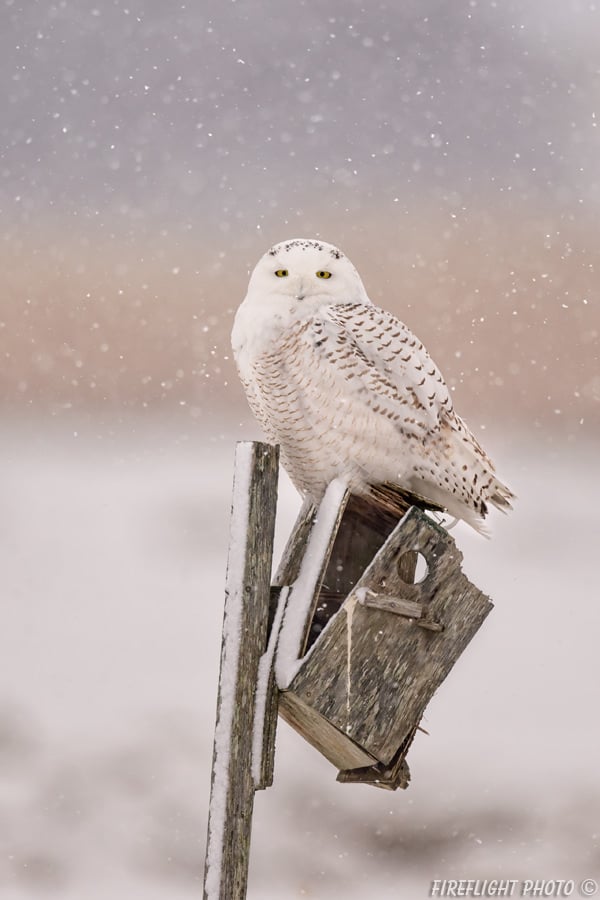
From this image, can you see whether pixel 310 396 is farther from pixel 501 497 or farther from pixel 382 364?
pixel 501 497

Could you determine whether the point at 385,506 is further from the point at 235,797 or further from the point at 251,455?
the point at 235,797

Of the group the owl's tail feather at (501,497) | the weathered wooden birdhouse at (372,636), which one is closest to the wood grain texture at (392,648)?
the weathered wooden birdhouse at (372,636)

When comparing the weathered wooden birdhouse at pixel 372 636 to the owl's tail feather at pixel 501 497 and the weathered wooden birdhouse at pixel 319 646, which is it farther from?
the owl's tail feather at pixel 501 497

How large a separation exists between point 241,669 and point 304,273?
0.85 meters

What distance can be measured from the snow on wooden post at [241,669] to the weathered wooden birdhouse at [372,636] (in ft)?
0.26

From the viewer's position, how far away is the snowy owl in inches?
80.0

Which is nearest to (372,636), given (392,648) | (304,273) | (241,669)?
(392,648)

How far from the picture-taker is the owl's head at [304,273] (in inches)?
82.1

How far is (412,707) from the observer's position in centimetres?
198

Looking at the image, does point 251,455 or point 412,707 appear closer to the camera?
point 251,455

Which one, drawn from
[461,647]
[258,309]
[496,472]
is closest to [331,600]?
[461,647]

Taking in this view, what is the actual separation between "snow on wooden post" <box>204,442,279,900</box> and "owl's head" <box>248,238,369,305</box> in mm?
415

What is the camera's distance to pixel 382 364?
2092 mm

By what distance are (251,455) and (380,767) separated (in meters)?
0.75
